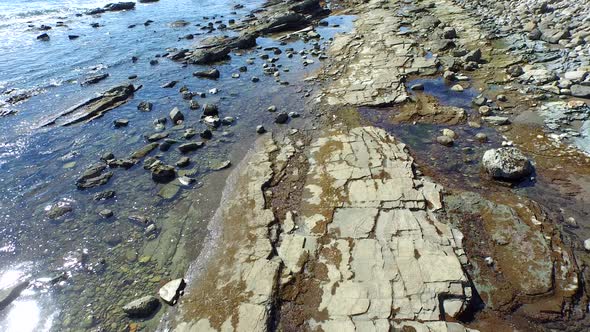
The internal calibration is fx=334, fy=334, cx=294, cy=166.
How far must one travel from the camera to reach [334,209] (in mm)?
7969

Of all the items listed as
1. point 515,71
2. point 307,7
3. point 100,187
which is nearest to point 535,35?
point 515,71

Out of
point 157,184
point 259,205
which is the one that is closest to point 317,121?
point 259,205

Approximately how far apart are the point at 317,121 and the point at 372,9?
18.7 metres

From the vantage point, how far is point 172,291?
6.59 m

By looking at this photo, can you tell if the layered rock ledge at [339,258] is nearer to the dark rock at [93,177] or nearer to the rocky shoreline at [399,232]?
the rocky shoreline at [399,232]

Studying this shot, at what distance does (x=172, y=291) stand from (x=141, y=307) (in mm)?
592

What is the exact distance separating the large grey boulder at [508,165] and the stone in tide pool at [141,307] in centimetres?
844

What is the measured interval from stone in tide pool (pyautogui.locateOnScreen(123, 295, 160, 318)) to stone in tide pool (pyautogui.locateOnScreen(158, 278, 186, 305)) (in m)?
0.21

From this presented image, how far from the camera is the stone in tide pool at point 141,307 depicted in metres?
6.29

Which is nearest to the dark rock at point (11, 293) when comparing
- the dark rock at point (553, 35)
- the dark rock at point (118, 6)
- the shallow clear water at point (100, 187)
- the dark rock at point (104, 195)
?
the shallow clear water at point (100, 187)

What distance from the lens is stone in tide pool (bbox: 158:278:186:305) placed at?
6.47 meters

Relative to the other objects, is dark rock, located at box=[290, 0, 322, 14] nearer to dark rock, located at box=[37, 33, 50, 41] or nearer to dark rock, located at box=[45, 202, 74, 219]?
dark rock, located at box=[37, 33, 50, 41]

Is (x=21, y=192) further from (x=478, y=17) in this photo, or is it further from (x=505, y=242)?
(x=478, y=17)

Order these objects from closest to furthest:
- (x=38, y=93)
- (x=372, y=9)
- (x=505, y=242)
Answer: (x=505, y=242)
(x=38, y=93)
(x=372, y=9)
